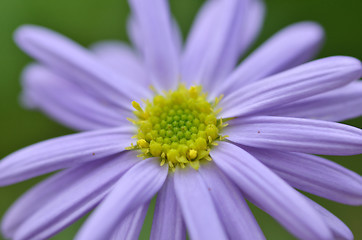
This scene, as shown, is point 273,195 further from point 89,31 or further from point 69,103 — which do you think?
point 89,31

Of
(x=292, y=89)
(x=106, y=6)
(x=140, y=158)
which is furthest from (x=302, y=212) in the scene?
(x=106, y=6)

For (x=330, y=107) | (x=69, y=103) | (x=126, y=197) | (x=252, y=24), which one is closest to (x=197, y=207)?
(x=126, y=197)

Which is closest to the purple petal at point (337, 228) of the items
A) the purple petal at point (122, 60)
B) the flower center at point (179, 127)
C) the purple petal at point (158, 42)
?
the flower center at point (179, 127)

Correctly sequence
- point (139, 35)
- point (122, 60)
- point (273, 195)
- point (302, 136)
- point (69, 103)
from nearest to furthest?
point (273, 195) < point (302, 136) < point (69, 103) < point (139, 35) < point (122, 60)

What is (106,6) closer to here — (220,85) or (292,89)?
(220,85)

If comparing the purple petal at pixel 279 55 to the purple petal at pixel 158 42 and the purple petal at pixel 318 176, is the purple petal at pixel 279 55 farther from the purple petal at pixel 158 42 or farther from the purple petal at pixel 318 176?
the purple petal at pixel 318 176
